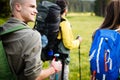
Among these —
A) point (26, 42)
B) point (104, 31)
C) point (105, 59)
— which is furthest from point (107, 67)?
point (26, 42)

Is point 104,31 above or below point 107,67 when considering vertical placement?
above

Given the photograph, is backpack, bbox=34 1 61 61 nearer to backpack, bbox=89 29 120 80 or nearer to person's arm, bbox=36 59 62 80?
backpack, bbox=89 29 120 80

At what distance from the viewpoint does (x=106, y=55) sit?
13.9 feet

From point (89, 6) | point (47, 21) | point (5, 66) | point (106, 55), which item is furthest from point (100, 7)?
point (5, 66)

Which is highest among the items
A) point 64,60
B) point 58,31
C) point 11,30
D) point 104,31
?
point 11,30

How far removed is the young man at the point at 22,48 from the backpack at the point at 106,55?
993 mm

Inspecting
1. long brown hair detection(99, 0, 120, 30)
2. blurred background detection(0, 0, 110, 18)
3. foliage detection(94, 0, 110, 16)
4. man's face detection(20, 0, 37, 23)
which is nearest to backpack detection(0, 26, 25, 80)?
man's face detection(20, 0, 37, 23)

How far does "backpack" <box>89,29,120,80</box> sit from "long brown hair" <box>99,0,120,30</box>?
183 mm

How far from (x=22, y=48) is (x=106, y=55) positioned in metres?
1.21

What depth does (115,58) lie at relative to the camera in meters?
4.19

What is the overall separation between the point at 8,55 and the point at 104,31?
1.33m

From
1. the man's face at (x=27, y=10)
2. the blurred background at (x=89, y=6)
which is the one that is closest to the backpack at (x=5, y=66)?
the man's face at (x=27, y=10)

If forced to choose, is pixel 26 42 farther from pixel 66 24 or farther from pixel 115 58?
pixel 66 24

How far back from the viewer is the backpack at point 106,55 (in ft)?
13.8
